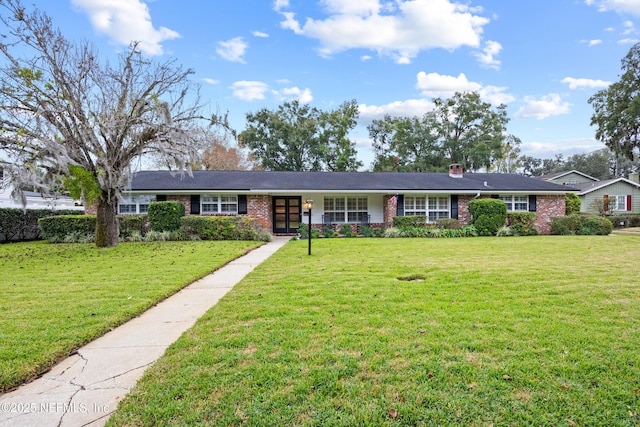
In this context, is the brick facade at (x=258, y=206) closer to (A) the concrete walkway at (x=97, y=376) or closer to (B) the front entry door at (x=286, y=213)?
(B) the front entry door at (x=286, y=213)

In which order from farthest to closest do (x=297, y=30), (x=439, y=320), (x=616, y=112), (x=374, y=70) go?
(x=616, y=112), (x=374, y=70), (x=297, y=30), (x=439, y=320)

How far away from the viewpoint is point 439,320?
375 cm

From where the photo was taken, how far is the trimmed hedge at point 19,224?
14038 millimetres

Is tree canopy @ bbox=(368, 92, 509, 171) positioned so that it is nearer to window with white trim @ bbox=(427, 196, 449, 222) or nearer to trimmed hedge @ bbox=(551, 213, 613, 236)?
window with white trim @ bbox=(427, 196, 449, 222)

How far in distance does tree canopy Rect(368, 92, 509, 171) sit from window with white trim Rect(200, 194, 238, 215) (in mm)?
20724

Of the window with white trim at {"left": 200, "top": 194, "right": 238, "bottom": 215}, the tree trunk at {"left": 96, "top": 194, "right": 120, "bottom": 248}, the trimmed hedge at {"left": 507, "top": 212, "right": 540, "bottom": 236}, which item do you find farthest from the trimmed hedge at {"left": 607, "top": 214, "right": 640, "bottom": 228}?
the tree trunk at {"left": 96, "top": 194, "right": 120, "bottom": 248}

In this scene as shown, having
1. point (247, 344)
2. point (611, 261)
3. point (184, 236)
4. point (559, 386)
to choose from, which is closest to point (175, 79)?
point (184, 236)

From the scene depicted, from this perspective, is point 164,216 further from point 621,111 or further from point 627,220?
point 621,111

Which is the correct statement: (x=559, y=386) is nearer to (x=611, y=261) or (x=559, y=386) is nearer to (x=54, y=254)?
(x=611, y=261)

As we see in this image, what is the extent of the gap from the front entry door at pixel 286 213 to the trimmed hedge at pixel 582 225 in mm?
12714

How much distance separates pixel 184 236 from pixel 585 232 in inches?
720

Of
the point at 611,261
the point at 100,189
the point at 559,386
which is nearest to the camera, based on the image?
the point at 559,386

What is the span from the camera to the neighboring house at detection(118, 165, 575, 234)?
53.2 feet

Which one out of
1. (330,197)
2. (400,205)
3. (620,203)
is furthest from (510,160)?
(330,197)
